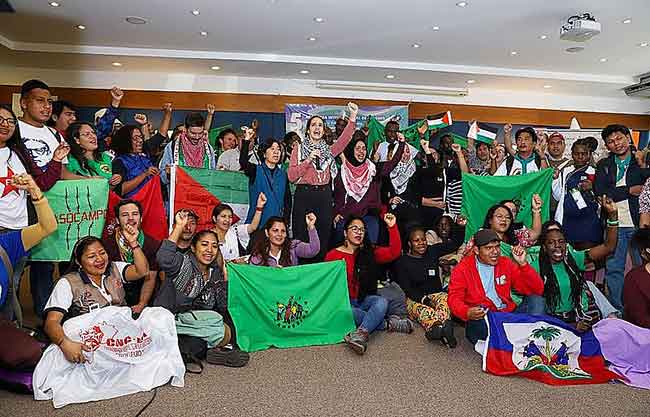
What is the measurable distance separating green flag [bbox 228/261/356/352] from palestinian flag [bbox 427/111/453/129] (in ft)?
11.8

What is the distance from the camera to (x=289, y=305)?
388cm

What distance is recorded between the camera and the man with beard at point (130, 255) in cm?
366

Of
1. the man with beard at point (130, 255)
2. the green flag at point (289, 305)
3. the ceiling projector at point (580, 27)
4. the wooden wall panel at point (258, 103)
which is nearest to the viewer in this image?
the man with beard at point (130, 255)

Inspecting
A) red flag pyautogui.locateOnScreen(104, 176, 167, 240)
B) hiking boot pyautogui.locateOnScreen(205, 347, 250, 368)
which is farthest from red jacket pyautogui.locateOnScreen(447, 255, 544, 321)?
red flag pyautogui.locateOnScreen(104, 176, 167, 240)

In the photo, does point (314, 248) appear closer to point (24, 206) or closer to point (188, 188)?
point (188, 188)

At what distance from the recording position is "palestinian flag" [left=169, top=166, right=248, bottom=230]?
4719 millimetres

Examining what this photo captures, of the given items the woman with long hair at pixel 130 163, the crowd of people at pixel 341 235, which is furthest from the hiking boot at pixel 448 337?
the woman with long hair at pixel 130 163

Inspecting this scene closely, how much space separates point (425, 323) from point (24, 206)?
10.1 feet

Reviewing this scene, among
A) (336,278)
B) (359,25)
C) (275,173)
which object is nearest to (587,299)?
(336,278)

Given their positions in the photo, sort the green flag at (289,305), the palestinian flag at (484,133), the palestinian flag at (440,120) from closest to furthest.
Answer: the green flag at (289,305) → the palestinian flag at (484,133) → the palestinian flag at (440,120)

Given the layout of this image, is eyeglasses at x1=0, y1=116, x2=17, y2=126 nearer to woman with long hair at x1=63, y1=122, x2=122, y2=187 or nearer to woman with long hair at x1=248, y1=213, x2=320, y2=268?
woman with long hair at x1=63, y1=122, x2=122, y2=187

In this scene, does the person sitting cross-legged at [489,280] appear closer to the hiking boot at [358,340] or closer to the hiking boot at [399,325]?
the hiking boot at [399,325]

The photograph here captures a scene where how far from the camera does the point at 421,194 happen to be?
5898 millimetres

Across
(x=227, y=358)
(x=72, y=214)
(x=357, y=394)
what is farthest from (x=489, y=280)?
(x=72, y=214)
